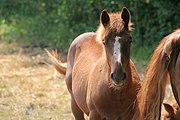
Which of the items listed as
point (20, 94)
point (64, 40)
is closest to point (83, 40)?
point (20, 94)

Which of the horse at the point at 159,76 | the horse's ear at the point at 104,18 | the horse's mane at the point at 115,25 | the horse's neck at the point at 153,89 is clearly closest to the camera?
the horse at the point at 159,76

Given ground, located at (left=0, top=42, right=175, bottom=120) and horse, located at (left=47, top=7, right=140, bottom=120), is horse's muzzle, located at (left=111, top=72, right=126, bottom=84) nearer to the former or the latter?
horse, located at (left=47, top=7, right=140, bottom=120)

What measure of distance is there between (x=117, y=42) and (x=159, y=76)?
50cm

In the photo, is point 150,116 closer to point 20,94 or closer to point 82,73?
point 82,73

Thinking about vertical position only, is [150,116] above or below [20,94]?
above

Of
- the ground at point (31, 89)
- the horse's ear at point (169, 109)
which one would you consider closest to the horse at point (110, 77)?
the horse's ear at point (169, 109)

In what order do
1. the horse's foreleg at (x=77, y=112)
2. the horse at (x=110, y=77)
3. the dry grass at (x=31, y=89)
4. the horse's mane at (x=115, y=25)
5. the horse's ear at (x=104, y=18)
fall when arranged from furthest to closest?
the dry grass at (x=31, y=89) → the horse's foreleg at (x=77, y=112) → the horse's ear at (x=104, y=18) → the horse's mane at (x=115, y=25) → the horse at (x=110, y=77)

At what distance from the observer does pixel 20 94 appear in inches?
375

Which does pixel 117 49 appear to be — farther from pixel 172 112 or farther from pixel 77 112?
pixel 77 112

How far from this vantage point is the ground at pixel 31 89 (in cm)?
842

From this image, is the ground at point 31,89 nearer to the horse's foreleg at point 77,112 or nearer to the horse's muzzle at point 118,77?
the horse's foreleg at point 77,112

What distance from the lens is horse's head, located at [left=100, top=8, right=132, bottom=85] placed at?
5328mm

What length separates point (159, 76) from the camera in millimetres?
5285

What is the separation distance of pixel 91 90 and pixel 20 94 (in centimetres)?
371
